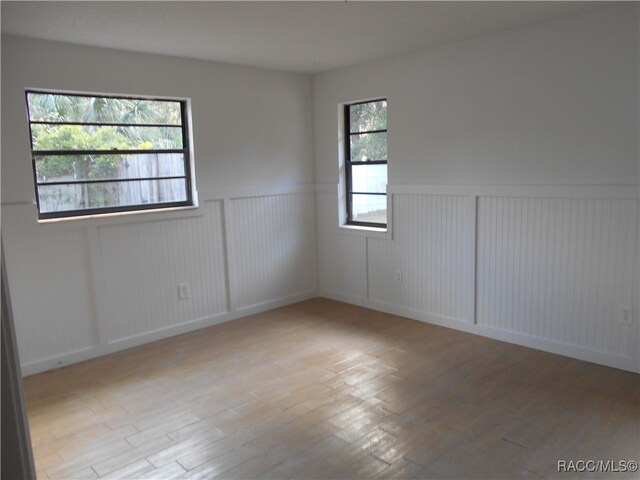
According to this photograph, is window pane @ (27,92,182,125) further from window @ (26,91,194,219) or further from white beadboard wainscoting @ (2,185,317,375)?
white beadboard wainscoting @ (2,185,317,375)

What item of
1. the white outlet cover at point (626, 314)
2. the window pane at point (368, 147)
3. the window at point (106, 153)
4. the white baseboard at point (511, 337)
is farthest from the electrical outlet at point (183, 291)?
the white outlet cover at point (626, 314)

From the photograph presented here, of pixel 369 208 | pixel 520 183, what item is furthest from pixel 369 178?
pixel 520 183

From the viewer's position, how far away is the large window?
4965 millimetres

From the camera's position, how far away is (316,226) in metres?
5.64

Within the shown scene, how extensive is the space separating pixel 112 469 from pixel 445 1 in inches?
127

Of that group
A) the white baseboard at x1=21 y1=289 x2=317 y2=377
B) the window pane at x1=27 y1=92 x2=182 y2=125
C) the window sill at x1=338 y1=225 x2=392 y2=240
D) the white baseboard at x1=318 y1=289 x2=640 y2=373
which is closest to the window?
the window pane at x1=27 y1=92 x2=182 y2=125

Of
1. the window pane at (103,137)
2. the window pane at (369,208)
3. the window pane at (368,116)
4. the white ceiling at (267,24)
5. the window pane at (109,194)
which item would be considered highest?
the white ceiling at (267,24)

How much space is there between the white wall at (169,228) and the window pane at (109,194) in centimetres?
17

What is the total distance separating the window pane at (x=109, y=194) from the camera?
12.8 feet

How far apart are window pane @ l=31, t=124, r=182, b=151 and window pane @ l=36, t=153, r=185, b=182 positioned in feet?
0.25

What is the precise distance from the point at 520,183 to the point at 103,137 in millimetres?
3345

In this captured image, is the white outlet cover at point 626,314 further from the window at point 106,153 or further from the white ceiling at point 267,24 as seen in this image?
the window at point 106,153

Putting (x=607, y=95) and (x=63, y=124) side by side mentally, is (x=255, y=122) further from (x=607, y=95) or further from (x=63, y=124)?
(x=607, y=95)

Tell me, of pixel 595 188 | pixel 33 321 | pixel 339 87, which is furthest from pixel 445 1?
pixel 33 321
